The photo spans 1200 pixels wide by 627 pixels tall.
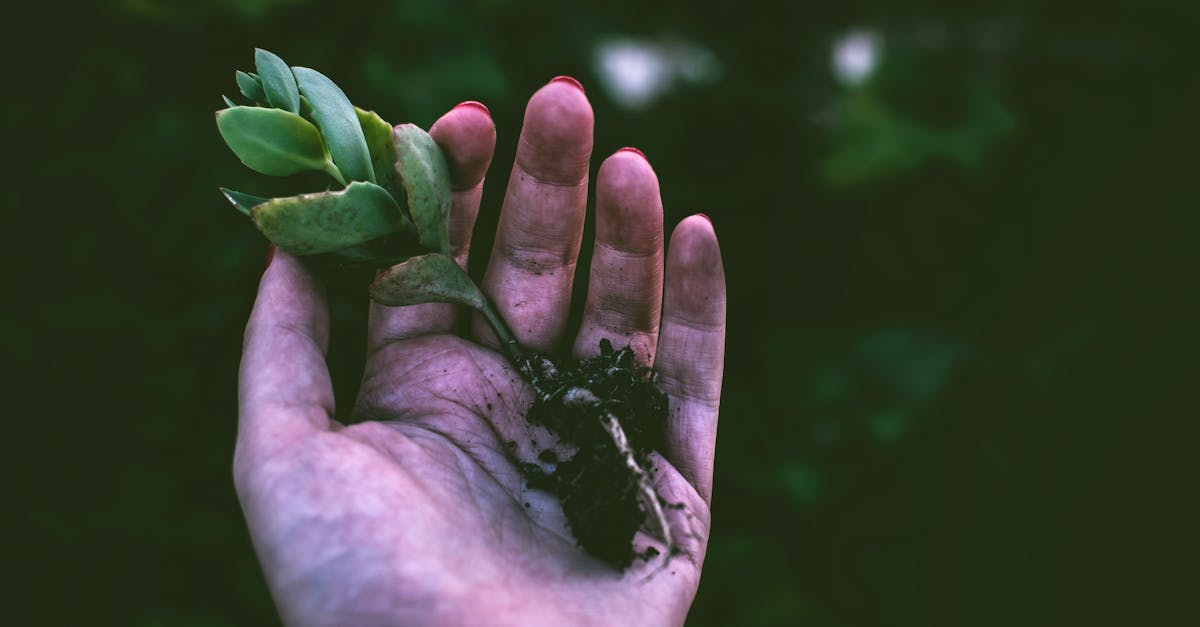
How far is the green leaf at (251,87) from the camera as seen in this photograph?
174 cm

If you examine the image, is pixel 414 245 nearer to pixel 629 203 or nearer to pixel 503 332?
pixel 503 332

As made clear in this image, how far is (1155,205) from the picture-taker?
384 cm

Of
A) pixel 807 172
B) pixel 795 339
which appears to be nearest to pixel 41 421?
pixel 795 339

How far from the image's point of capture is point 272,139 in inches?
66.0

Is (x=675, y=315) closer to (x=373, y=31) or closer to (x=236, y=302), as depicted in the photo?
(x=236, y=302)

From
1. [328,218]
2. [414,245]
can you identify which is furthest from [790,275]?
[328,218]

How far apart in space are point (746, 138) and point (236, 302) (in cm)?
227

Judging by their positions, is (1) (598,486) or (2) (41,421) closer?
(1) (598,486)

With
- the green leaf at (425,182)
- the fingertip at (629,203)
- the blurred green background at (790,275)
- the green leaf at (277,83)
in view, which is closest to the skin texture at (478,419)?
the fingertip at (629,203)

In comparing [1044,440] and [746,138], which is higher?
[746,138]

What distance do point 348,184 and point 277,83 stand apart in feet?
0.83

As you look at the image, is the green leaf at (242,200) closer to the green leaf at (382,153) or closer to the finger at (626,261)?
the green leaf at (382,153)

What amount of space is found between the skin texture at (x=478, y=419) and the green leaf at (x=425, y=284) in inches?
4.7

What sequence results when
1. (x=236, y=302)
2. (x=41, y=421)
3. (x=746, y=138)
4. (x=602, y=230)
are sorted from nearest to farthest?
1. (x=602, y=230)
2. (x=41, y=421)
3. (x=236, y=302)
4. (x=746, y=138)
